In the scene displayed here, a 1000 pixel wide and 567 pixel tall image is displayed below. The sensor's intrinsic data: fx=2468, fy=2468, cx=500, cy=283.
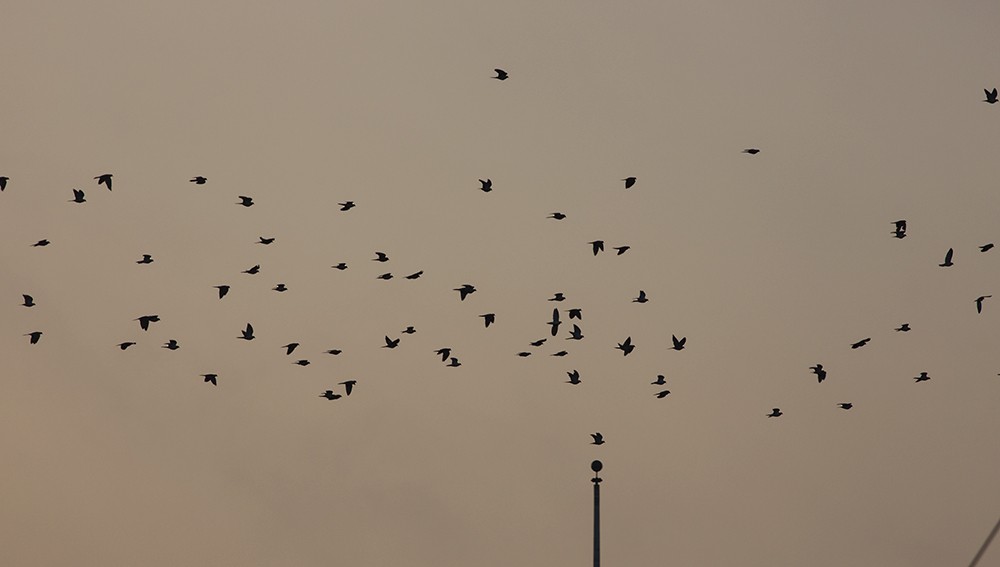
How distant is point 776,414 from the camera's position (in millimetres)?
117750

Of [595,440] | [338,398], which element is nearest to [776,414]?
[595,440]

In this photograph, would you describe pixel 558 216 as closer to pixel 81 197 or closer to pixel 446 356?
pixel 446 356

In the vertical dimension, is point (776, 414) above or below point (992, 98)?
below

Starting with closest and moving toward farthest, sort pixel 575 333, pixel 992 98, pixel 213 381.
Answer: pixel 992 98, pixel 575 333, pixel 213 381

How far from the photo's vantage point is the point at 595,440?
360ft

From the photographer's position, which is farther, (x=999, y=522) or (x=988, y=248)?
(x=999, y=522)

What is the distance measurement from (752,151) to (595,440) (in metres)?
14.9

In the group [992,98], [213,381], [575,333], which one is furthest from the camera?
[213,381]

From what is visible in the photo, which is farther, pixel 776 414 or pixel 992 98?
pixel 776 414

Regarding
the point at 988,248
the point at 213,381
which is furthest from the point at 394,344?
the point at 988,248

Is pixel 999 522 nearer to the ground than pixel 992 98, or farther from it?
nearer to the ground

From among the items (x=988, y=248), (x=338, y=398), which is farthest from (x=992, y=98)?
(x=338, y=398)

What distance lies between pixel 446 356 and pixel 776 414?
16.4m

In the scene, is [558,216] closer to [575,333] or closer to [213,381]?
[575,333]
